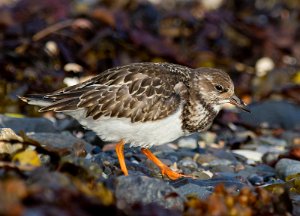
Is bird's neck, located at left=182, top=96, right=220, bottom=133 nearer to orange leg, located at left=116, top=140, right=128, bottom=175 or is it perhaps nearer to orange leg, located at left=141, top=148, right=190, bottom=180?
orange leg, located at left=141, top=148, right=190, bottom=180

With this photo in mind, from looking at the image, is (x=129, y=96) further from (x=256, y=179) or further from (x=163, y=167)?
(x=256, y=179)

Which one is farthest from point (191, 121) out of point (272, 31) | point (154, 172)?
point (272, 31)

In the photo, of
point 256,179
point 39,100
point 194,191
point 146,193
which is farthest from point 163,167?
point 146,193

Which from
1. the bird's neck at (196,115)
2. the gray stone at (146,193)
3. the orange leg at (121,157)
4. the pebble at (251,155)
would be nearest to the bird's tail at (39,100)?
the orange leg at (121,157)

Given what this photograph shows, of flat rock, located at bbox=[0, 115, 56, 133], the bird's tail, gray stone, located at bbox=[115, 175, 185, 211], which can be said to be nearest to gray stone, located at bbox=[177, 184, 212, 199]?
gray stone, located at bbox=[115, 175, 185, 211]

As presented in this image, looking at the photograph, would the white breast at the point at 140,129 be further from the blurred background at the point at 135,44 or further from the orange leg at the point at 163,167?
the blurred background at the point at 135,44

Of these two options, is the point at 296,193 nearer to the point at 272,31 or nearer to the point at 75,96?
the point at 75,96
